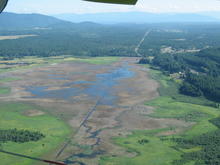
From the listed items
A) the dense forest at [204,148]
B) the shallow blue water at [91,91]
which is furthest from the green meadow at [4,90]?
the dense forest at [204,148]

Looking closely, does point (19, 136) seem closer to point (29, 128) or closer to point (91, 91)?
point (29, 128)

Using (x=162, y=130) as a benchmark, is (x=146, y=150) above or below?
below

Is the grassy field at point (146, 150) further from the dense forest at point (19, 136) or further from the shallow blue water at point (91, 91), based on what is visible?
the shallow blue water at point (91, 91)

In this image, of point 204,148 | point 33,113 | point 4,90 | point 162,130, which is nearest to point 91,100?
point 33,113

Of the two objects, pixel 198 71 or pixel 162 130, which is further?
pixel 198 71

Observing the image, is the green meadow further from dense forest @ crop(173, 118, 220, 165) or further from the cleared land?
dense forest @ crop(173, 118, 220, 165)

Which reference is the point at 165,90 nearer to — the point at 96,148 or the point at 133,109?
the point at 133,109
